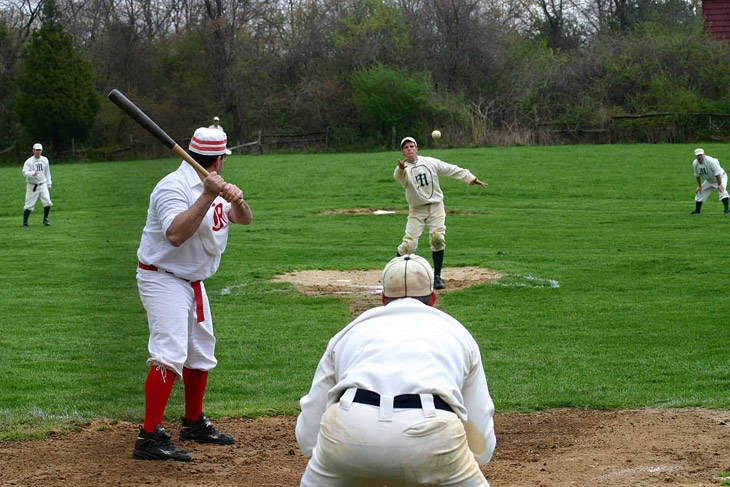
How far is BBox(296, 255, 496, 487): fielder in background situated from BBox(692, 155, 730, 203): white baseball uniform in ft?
72.1

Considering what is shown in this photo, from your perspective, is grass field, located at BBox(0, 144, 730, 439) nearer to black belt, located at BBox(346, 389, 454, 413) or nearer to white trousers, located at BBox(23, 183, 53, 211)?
white trousers, located at BBox(23, 183, 53, 211)

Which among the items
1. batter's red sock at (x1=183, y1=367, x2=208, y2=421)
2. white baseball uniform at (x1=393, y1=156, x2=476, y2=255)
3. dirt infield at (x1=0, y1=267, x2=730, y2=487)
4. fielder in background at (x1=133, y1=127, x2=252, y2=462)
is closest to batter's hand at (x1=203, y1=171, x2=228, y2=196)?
fielder in background at (x1=133, y1=127, x2=252, y2=462)

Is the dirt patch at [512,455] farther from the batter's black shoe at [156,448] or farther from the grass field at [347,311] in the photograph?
the grass field at [347,311]

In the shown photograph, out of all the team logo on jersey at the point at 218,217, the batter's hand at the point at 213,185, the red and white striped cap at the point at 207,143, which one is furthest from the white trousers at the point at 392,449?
the red and white striped cap at the point at 207,143

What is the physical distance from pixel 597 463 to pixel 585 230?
16193mm

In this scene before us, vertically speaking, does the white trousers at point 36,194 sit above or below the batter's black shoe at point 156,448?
above

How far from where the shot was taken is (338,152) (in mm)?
48781

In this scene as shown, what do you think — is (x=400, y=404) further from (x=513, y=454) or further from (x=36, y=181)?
(x=36, y=181)

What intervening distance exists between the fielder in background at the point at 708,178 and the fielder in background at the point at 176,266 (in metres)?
20.6

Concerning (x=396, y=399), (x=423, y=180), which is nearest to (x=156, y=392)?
(x=396, y=399)

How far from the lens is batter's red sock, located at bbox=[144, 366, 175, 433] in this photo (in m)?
5.88

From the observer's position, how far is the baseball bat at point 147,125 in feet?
18.6

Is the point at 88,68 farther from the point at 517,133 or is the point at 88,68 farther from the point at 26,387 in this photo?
the point at 26,387

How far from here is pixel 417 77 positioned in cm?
4844
